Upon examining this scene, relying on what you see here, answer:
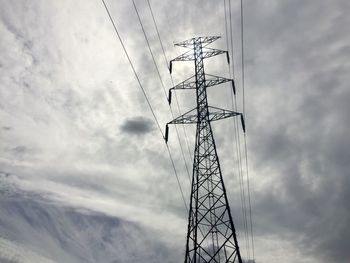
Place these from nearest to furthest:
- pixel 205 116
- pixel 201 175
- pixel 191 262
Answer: pixel 191 262, pixel 201 175, pixel 205 116

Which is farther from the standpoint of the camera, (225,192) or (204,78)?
(204,78)

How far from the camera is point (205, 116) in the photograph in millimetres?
26078

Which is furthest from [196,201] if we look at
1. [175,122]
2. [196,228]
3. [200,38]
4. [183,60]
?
[200,38]

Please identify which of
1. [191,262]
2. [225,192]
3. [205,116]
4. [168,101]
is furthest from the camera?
[168,101]

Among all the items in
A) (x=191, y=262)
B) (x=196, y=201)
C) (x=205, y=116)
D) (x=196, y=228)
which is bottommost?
(x=191, y=262)

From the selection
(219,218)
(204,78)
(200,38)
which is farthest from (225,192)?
(200,38)

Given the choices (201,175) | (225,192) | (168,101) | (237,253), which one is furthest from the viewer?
(168,101)

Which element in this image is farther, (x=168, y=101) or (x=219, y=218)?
(x=168, y=101)

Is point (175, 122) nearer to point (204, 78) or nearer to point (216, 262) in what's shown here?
point (204, 78)

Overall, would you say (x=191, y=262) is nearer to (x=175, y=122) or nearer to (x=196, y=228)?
(x=196, y=228)

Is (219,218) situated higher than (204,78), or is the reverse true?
(204,78)

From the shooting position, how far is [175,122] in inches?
1046

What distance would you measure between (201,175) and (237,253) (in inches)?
257

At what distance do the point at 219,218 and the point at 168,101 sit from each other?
42.9 feet
